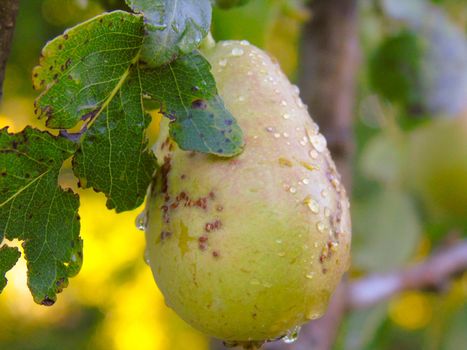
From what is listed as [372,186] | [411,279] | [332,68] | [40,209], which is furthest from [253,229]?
[372,186]

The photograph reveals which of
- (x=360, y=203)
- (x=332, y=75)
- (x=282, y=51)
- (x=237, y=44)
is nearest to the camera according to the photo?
(x=237, y=44)

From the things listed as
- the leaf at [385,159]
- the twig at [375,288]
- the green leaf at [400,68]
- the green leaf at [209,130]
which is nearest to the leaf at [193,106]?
the green leaf at [209,130]

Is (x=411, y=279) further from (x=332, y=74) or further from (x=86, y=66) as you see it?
(x=86, y=66)

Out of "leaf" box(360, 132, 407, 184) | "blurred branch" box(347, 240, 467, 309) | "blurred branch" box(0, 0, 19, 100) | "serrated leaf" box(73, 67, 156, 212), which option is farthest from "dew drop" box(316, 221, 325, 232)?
"leaf" box(360, 132, 407, 184)

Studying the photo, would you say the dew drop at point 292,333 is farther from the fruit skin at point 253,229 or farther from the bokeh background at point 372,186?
the bokeh background at point 372,186

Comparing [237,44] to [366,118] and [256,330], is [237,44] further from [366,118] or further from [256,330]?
[366,118]

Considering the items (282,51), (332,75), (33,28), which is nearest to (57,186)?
(332,75)
